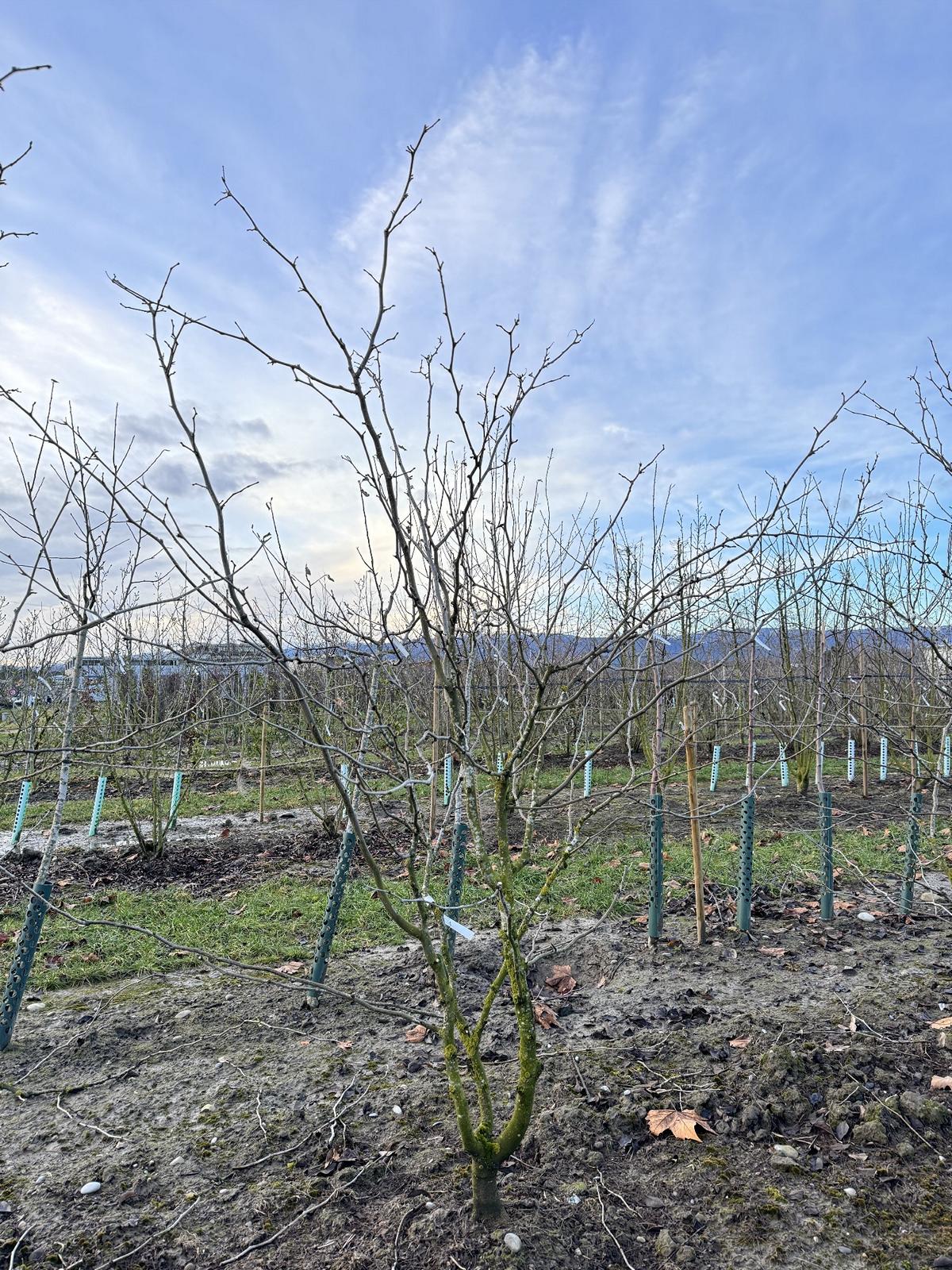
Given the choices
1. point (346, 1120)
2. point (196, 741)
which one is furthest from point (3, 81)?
point (196, 741)

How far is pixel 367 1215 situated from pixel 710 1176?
1018 millimetres

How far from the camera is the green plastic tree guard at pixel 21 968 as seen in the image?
3.16 meters

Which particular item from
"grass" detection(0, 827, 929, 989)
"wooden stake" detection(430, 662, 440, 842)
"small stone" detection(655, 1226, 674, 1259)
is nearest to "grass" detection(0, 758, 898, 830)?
"grass" detection(0, 827, 929, 989)

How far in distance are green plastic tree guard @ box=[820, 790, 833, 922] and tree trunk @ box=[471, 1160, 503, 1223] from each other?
9.87 feet

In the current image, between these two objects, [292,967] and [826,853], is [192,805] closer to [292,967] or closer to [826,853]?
[292,967]

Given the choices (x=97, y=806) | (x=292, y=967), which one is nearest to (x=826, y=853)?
(x=292, y=967)

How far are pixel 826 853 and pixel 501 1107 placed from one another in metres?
2.79

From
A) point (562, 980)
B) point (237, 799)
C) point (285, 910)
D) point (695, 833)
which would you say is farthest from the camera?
point (237, 799)

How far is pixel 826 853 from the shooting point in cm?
455

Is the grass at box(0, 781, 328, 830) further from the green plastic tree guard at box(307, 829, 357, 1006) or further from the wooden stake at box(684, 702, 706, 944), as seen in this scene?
the wooden stake at box(684, 702, 706, 944)

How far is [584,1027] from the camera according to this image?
3309 mm

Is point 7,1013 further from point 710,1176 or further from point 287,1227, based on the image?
point 710,1176

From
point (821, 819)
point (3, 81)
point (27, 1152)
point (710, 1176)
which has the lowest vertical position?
point (27, 1152)

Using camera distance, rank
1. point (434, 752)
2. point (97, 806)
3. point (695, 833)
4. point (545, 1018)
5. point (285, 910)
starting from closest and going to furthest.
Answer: point (434, 752)
point (545, 1018)
point (695, 833)
point (285, 910)
point (97, 806)
